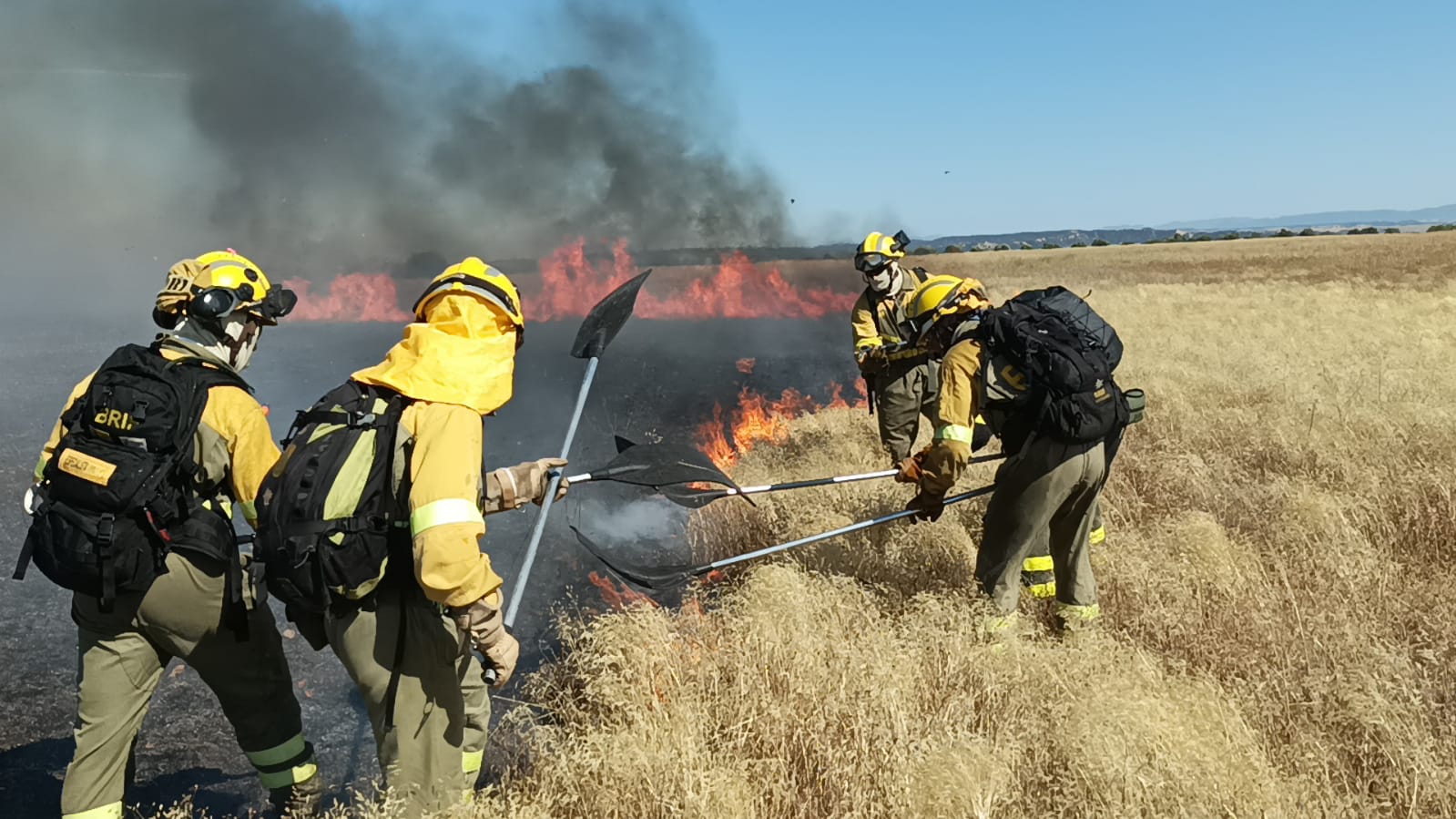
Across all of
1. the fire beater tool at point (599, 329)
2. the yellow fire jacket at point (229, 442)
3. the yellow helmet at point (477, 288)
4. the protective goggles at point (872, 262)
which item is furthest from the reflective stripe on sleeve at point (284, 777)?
the protective goggles at point (872, 262)

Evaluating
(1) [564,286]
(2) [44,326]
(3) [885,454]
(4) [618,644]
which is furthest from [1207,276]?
(2) [44,326]

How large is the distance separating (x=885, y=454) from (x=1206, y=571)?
375 centimetres

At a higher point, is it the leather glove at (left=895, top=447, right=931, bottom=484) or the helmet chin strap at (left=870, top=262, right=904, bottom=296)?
the helmet chin strap at (left=870, top=262, right=904, bottom=296)

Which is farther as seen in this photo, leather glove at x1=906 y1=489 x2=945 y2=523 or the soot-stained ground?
leather glove at x1=906 y1=489 x2=945 y2=523

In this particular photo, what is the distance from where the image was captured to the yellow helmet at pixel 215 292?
3.10 meters

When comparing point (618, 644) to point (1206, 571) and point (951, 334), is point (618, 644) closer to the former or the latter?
point (951, 334)

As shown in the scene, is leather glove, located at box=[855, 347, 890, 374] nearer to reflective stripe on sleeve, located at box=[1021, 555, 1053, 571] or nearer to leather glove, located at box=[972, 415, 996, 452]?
leather glove, located at box=[972, 415, 996, 452]

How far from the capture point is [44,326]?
23062 mm

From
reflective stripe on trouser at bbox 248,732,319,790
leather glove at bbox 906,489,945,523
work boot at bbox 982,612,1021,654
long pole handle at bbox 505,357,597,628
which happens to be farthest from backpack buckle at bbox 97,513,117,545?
work boot at bbox 982,612,1021,654

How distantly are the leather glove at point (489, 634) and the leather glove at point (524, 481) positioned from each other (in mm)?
677

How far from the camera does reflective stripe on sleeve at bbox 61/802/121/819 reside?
9.78 feet

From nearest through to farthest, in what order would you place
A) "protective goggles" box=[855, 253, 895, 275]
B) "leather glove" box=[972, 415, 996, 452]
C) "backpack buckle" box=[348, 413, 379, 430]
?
1. "backpack buckle" box=[348, 413, 379, 430]
2. "leather glove" box=[972, 415, 996, 452]
3. "protective goggles" box=[855, 253, 895, 275]

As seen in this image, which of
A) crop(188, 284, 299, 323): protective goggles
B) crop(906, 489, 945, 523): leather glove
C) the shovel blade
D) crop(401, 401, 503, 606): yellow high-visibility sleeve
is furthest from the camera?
crop(906, 489, 945, 523): leather glove

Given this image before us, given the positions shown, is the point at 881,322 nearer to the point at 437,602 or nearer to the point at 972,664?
the point at 972,664
